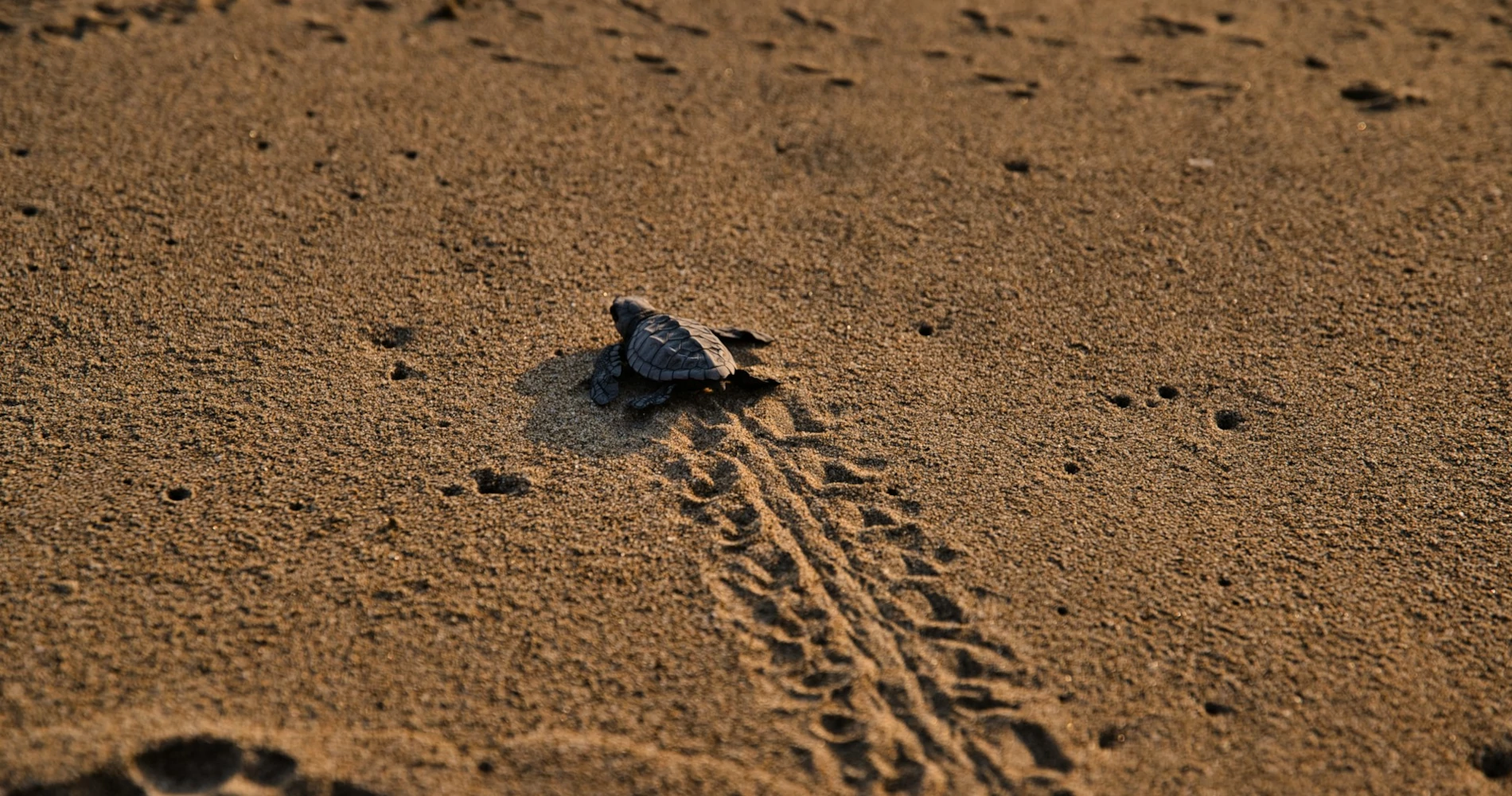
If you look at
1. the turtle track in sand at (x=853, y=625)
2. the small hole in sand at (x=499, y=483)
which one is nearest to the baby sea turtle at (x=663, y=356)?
the turtle track in sand at (x=853, y=625)

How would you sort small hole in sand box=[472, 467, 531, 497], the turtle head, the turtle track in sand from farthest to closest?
the turtle head < small hole in sand box=[472, 467, 531, 497] < the turtle track in sand

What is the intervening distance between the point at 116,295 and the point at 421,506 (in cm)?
148

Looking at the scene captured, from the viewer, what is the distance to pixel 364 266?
154 inches

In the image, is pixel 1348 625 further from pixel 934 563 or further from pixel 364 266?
pixel 364 266

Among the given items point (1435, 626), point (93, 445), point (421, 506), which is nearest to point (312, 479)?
point (421, 506)

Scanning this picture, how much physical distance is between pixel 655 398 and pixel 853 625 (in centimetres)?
99

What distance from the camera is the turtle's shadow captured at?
331 centimetres

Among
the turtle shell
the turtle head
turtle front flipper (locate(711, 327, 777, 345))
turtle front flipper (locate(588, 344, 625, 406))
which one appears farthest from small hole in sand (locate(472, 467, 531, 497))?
turtle front flipper (locate(711, 327, 777, 345))

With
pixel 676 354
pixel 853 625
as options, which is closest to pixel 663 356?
pixel 676 354

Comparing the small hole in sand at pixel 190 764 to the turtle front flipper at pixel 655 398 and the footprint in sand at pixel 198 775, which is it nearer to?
the footprint in sand at pixel 198 775

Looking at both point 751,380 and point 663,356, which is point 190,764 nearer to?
point 663,356

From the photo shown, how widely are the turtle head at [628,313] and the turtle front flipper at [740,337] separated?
22 centimetres

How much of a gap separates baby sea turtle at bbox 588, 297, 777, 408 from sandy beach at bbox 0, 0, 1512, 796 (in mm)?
82

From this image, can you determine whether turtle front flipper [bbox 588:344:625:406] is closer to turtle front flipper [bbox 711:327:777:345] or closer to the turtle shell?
the turtle shell
